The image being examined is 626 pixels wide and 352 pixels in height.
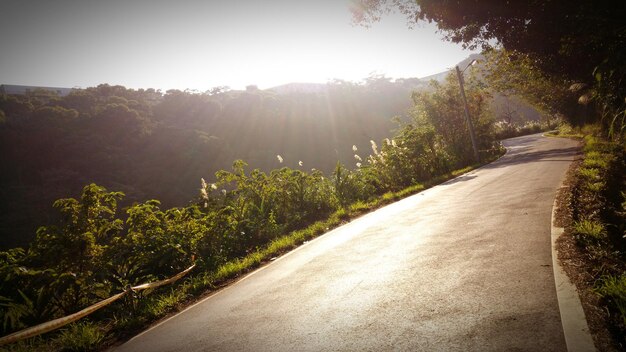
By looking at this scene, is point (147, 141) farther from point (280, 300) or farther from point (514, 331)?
point (514, 331)

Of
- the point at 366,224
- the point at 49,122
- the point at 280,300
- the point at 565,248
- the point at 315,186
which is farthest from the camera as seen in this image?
the point at 49,122

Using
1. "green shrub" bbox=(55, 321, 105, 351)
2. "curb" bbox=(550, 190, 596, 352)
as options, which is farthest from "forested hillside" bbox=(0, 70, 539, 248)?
"curb" bbox=(550, 190, 596, 352)

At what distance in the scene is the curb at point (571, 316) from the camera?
91.5 inches

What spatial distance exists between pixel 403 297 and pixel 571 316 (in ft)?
5.17

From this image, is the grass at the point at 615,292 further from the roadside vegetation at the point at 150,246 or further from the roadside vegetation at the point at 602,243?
the roadside vegetation at the point at 150,246

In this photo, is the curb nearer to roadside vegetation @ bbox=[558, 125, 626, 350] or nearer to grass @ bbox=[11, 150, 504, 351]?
roadside vegetation @ bbox=[558, 125, 626, 350]

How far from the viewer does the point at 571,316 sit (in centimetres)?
267

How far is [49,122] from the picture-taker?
115 feet

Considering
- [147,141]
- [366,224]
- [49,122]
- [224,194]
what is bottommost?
[366,224]

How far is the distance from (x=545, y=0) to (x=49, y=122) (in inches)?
1762

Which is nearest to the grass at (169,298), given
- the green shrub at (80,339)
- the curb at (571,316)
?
the green shrub at (80,339)

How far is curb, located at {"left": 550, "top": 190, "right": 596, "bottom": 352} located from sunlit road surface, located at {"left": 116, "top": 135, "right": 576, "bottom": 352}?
57 mm

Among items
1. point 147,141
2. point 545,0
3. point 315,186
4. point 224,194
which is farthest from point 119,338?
point 147,141

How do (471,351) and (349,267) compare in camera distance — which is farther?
(349,267)
